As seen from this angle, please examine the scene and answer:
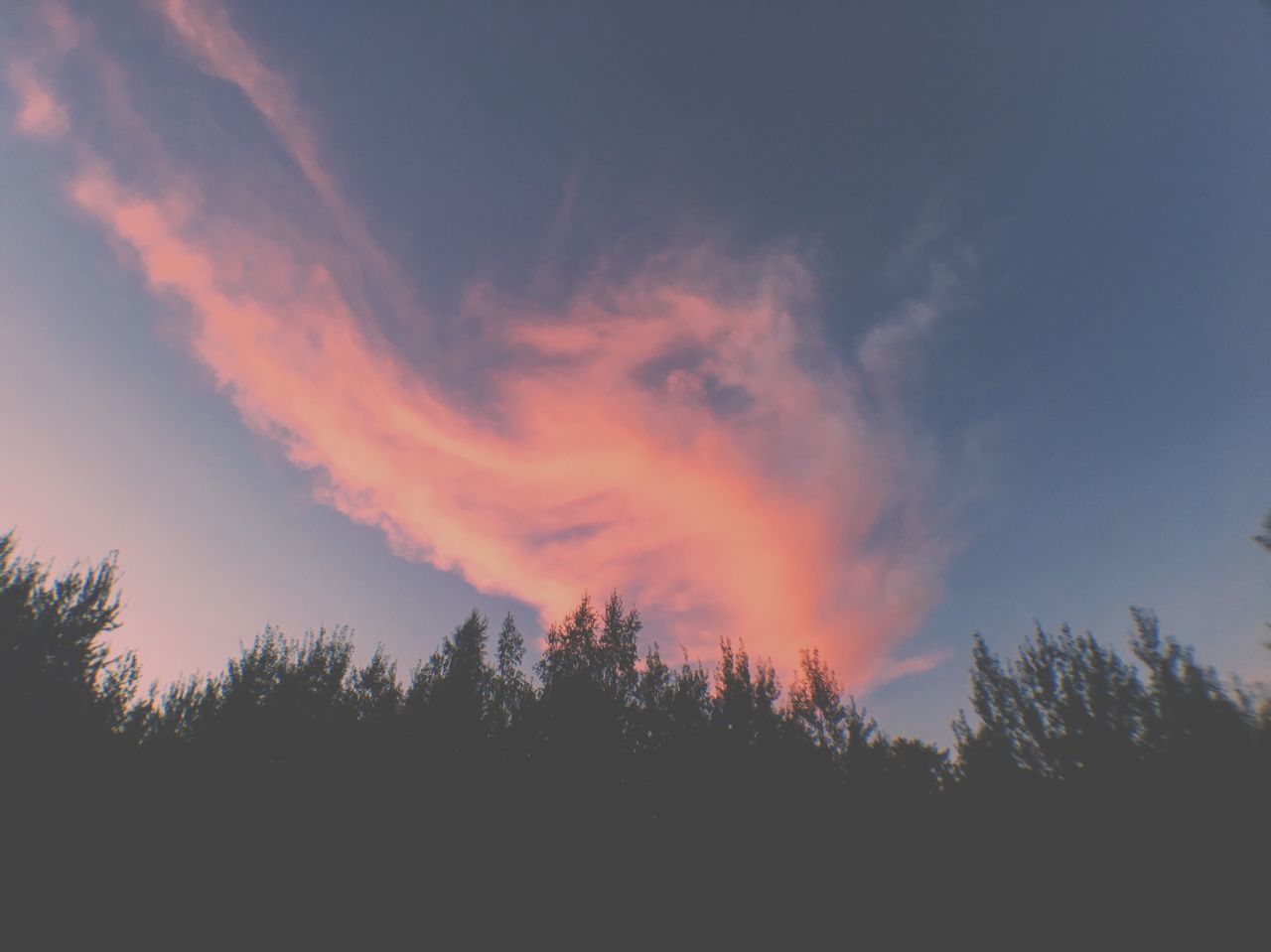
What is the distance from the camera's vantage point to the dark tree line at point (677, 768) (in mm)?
14000

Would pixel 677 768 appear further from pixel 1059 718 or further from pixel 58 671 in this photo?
pixel 58 671

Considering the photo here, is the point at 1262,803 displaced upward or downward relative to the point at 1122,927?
upward

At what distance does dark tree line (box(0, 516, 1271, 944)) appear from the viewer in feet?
45.9

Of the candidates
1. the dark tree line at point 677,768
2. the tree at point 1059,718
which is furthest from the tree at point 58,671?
the tree at point 1059,718

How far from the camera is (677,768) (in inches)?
925

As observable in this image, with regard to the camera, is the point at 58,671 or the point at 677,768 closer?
the point at 58,671

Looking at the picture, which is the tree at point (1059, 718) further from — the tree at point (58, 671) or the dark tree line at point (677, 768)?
the tree at point (58, 671)

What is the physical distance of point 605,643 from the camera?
30953mm

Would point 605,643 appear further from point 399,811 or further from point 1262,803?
point 1262,803

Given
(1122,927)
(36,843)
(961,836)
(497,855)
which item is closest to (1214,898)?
(1122,927)

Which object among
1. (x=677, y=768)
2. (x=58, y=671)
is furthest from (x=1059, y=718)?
(x=58, y=671)

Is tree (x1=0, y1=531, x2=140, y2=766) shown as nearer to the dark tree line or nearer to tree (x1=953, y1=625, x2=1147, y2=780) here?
the dark tree line

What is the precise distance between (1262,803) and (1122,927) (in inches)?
190

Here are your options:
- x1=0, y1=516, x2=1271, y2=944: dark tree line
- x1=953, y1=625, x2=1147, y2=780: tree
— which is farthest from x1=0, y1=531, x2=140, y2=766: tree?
x1=953, y1=625, x2=1147, y2=780: tree
